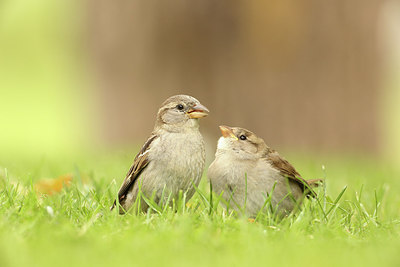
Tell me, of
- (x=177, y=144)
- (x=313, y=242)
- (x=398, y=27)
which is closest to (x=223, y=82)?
(x=398, y=27)

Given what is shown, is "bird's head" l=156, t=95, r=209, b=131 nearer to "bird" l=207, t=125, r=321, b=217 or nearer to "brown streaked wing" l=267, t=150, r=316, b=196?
"bird" l=207, t=125, r=321, b=217

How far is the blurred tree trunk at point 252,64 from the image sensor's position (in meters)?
9.20

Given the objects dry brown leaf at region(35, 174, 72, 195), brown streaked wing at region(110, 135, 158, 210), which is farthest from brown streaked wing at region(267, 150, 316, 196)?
dry brown leaf at region(35, 174, 72, 195)

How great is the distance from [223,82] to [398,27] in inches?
118

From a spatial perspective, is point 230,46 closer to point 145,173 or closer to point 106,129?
point 106,129

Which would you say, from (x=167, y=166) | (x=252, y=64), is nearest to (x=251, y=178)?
(x=167, y=166)

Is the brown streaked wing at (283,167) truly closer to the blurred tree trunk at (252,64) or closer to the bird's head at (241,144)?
the bird's head at (241,144)

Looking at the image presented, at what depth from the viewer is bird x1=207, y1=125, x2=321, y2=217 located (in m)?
A: 4.25

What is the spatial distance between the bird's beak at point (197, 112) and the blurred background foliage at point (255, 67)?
4.15 metres

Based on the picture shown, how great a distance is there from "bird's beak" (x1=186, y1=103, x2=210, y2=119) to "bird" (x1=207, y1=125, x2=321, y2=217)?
0.66 feet

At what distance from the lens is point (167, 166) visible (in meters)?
4.32

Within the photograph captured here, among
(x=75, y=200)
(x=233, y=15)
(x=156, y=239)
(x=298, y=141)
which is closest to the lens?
(x=156, y=239)

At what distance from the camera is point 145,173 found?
439 centimetres

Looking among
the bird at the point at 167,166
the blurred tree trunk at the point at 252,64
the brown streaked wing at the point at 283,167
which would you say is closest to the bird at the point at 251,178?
the brown streaked wing at the point at 283,167
